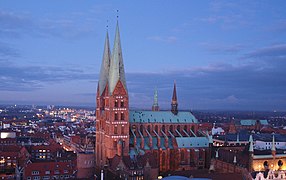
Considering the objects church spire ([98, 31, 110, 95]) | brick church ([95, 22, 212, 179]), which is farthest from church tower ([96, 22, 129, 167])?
church spire ([98, 31, 110, 95])

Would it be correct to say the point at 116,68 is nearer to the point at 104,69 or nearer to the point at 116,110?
the point at 104,69

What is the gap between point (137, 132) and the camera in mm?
111500

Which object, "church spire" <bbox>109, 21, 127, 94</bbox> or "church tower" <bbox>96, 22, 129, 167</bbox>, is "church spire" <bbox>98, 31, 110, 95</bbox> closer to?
"church tower" <bbox>96, 22, 129, 167</bbox>

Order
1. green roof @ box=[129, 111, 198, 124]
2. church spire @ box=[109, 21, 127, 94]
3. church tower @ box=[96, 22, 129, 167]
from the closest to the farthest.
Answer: church tower @ box=[96, 22, 129, 167] → church spire @ box=[109, 21, 127, 94] → green roof @ box=[129, 111, 198, 124]

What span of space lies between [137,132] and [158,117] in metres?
8.47

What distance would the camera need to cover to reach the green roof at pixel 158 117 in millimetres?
113000

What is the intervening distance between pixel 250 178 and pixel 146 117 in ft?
128

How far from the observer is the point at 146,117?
114m

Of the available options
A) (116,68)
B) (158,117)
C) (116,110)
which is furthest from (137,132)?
(116,68)

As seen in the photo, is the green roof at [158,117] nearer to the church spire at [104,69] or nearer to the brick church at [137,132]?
the brick church at [137,132]

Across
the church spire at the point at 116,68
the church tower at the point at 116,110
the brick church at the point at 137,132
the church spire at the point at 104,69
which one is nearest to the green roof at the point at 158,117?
A: the brick church at the point at 137,132

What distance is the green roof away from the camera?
4449 inches

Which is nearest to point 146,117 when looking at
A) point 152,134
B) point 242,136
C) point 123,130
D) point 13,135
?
point 152,134

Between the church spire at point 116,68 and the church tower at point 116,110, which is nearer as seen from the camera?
the church tower at point 116,110
